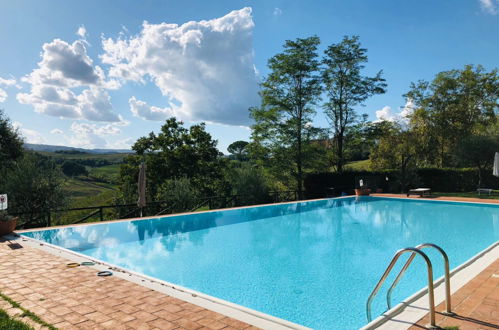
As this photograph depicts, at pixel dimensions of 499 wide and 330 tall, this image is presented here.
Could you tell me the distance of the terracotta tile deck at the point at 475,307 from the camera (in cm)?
332

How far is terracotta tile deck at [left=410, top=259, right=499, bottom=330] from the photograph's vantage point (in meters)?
3.32

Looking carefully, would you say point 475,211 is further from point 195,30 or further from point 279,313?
point 195,30

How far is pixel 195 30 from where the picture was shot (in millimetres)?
17344

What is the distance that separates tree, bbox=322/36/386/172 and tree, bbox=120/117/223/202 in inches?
383

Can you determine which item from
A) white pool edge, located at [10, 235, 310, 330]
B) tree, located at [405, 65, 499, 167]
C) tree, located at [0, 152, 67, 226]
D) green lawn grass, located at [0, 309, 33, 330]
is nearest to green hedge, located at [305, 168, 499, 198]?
tree, located at [405, 65, 499, 167]

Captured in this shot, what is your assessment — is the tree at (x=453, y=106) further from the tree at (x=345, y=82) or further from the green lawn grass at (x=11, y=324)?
the green lawn grass at (x=11, y=324)

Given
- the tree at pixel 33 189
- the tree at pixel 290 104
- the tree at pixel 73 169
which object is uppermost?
the tree at pixel 290 104

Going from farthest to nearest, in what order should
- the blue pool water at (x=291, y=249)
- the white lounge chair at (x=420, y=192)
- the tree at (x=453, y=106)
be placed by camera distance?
the tree at (x=453, y=106)
the white lounge chair at (x=420, y=192)
the blue pool water at (x=291, y=249)

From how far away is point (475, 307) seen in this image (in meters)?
3.75

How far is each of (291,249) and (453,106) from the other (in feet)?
83.6

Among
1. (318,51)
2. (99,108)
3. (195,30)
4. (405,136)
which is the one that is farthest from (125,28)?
(405,136)

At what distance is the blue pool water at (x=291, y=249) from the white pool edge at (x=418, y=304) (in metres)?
0.96

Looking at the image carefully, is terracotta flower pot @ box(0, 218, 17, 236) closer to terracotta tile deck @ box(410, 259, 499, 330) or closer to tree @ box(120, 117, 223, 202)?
terracotta tile deck @ box(410, 259, 499, 330)

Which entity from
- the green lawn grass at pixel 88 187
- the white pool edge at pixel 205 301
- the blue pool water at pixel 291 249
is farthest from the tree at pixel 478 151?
the green lawn grass at pixel 88 187
